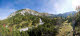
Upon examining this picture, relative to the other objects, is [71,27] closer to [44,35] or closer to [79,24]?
[79,24]

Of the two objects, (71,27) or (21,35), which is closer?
(71,27)

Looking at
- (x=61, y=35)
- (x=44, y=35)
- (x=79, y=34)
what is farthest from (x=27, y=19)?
(x=79, y=34)

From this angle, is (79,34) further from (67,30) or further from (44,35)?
(44,35)

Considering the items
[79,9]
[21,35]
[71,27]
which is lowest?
[21,35]

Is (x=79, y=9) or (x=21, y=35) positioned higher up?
(x=79, y=9)

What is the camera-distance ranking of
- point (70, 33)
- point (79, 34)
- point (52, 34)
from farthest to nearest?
1. point (52, 34)
2. point (70, 33)
3. point (79, 34)

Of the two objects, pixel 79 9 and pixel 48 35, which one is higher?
pixel 79 9

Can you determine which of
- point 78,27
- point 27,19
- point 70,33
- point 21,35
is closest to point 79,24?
point 78,27

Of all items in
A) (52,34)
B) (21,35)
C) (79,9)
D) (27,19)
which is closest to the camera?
(79,9)

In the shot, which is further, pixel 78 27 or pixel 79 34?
pixel 78 27
